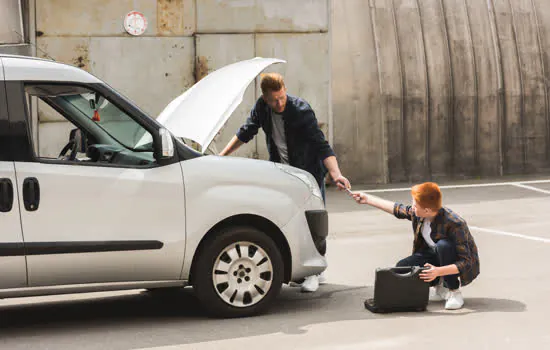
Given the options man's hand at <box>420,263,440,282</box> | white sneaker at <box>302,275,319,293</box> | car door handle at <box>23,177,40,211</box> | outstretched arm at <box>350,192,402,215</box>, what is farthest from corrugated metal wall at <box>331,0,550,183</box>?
car door handle at <box>23,177,40,211</box>

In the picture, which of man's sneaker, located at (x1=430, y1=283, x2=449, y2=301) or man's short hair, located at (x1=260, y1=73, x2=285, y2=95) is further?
man's short hair, located at (x1=260, y1=73, x2=285, y2=95)

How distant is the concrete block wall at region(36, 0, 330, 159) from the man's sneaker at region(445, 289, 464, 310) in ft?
31.4

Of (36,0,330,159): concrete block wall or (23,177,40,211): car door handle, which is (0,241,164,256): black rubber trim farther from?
(36,0,330,159): concrete block wall

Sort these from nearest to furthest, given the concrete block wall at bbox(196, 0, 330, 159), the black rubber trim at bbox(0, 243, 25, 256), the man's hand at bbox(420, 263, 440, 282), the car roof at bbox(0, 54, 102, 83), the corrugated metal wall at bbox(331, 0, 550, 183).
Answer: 1. the black rubber trim at bbox(0, 243, 25, 256)
2. the car roof at bbox(0, 54, 102, 83)
3. the man's hand at bbox(420, 263, 440, 282)
4. the concrete block wall at bbox(196, 0, 330, 159)
5. the corrugated metal wall at bbox(331, 0, 550, 183)

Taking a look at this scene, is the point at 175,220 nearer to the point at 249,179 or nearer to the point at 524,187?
the point at 249,179

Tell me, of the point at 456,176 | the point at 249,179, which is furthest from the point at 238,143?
the point at 456,176

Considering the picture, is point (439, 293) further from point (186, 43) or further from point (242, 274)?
point (186, 43)

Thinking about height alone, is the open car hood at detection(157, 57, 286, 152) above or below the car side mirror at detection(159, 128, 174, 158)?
above

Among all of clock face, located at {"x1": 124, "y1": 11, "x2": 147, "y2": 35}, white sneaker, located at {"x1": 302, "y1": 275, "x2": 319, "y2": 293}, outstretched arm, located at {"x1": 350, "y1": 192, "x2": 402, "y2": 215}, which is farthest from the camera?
clock face, located at {"x1": 124, "y1": 11, "x2": 147, "y2": 35}

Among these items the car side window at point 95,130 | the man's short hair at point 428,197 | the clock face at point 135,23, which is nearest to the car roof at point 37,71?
the car side window at point 95,130

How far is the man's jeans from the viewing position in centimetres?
684

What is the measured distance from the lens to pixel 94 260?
20.3 ft

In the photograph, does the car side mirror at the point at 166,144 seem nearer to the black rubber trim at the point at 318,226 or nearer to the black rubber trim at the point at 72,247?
the black rubber trim at the point at 72,247

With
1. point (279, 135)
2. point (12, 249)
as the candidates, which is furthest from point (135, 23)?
point (12, 249)
